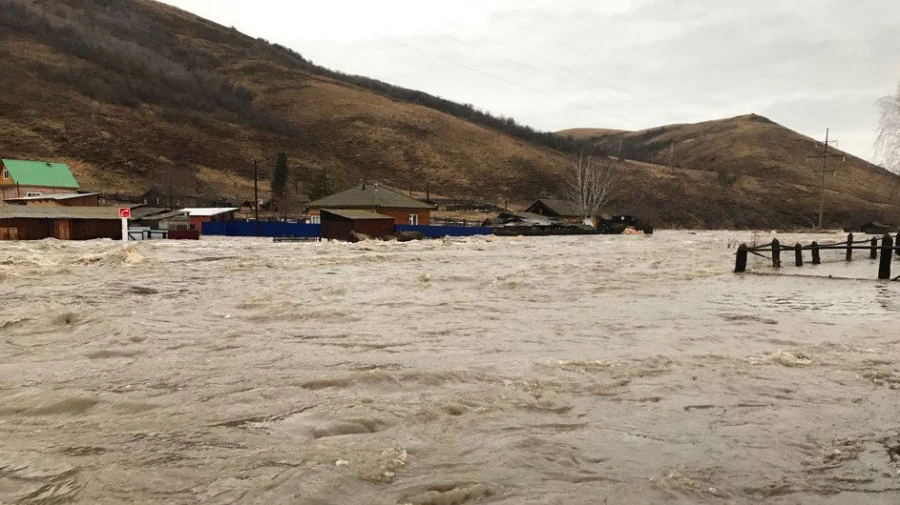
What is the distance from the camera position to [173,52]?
17400 centimetres

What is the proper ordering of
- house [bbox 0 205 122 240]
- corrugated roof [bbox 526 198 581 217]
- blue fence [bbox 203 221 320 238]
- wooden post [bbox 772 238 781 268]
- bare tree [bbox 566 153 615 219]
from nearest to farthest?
1. wooden post [bbox 772 238 781 268]
2. house [bbox 0 205 122 240]
3. blue fence [bbox 203 221 320 238]
4. corrugated roof [bbox 526 198 581 217]
5. bare tree [bbox 566 153 615 219]

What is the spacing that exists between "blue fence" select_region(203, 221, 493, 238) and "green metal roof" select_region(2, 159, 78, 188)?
27.5m

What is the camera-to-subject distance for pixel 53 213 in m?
43.9

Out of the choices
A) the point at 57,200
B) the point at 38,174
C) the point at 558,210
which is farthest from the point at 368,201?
the point at 38,174

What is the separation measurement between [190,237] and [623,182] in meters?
90.7

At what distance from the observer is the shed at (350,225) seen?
5206 cm

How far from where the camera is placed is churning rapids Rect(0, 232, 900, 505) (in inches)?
204

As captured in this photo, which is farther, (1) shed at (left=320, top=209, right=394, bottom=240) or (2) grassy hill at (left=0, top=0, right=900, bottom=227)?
(2) grassy hill at (left=0, top=0, right=900, bottom=227)

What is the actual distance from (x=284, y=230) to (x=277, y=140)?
251 feet

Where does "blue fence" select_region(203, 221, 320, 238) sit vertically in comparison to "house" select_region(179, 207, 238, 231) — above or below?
below

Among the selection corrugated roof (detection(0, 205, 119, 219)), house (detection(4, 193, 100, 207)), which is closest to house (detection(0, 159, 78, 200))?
house (detection(4, 193, 100, 207))

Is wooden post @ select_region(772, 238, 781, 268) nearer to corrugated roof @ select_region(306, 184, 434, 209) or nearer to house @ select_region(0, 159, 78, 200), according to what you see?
corrugated roof @ select_region(306, 184, 434, 209)

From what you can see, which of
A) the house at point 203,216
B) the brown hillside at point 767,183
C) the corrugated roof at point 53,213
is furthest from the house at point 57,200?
the brown hillside at point 767,183

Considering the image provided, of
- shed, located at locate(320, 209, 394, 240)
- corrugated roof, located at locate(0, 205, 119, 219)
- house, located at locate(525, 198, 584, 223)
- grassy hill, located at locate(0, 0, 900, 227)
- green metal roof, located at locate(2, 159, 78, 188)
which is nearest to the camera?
corrugated roof, located at locate(0, 205, 119, 219)
